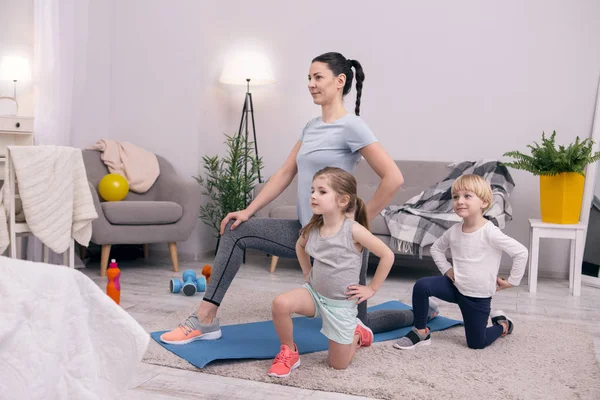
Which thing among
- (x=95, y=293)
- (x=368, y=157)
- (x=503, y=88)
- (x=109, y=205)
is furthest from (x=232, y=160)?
(x=95, y=293)

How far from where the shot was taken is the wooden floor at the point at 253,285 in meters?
1.81

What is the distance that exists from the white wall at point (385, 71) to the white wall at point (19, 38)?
414 millimetres

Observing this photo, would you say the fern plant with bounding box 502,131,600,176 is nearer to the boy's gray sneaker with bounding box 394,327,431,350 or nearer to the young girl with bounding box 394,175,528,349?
the young girl with bounding box 394,175,528,349

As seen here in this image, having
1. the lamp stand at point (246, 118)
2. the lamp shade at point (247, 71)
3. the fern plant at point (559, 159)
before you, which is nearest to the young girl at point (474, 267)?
the fern plant at point (559, 159)

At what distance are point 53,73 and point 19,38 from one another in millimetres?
358

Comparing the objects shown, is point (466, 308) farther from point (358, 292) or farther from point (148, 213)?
point (148, 213)

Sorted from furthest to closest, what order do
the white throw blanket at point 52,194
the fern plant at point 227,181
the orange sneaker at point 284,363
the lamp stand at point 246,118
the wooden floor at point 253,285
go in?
1. the lamp stand at point 246,118
2. the fern plant at point 227,181
3. the white throw blanket at point 52,194
4. the orange sneaker at point 284,363
5. the wooden floor at point 253,285

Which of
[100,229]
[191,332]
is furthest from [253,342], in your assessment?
[100,229]

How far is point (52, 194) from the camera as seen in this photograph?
3.06 metres

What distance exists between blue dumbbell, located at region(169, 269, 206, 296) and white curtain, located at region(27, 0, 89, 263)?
1.01 m

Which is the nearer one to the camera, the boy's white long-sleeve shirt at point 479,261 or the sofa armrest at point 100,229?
the boy's white long-sleeve shirt at point 479,261

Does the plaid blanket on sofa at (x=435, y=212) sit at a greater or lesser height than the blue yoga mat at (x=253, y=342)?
greater

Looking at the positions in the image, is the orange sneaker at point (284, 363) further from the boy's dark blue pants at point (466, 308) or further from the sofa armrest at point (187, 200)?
the sofa armrest at point (187, 200)

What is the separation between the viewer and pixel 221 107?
4777mm
